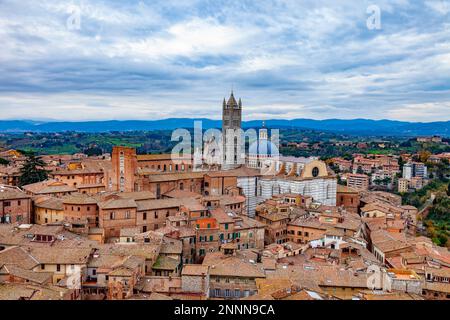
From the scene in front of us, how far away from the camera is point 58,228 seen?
101 ft

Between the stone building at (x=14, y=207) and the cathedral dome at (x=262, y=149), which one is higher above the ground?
the cathedral dome at (x=262, y=149)

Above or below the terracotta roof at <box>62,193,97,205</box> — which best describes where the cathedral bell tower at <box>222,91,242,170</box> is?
above

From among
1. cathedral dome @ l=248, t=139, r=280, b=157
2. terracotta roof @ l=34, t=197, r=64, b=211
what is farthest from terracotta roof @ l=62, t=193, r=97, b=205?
cathedral dome @ l=248, t=139, r=280, b=157

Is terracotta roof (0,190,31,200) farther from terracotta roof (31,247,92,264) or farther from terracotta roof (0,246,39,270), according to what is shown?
terracotta roof (0,246,39,270)

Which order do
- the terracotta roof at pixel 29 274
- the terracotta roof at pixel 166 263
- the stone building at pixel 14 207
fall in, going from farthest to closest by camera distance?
the stone building at pixel 14 207, the terracotta roof at pixel 166 263, the terracotta roof at pixel 29 274

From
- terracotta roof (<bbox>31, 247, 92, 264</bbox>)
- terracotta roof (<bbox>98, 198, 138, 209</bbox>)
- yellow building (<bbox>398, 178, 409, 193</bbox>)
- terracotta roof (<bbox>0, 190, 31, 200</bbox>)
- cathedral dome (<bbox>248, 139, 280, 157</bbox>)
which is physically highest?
cathedral dome (<bbox>248, 139, 280, 157</bbox>)

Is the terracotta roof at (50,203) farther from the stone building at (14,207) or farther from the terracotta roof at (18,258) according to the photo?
the terracotta roof at (18,258)

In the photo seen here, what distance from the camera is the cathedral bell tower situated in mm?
63500

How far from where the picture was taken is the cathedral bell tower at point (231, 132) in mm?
63500

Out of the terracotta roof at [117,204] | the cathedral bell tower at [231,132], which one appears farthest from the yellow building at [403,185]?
the terracotta roof at [117,204]

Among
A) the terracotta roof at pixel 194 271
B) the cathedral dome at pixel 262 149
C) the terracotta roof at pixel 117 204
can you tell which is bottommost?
the terracotta roof at pixel 194 271

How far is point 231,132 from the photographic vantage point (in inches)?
2552

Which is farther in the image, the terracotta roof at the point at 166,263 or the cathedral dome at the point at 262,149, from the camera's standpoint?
the cathedral dome at the point at 262,149

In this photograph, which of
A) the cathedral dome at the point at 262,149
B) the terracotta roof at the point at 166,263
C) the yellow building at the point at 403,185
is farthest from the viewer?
the yellow building at the point at 403,185
